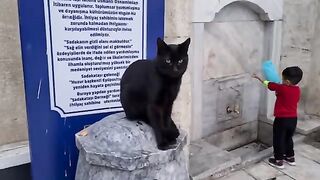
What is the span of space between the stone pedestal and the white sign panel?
405mm

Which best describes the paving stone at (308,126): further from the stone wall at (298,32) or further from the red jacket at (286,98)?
the red jacket at (286,98)

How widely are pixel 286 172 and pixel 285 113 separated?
0.56 m

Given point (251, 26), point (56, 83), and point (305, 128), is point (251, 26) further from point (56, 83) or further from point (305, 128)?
point (56, 83)

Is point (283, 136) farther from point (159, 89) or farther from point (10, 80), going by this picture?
point (10, 80)

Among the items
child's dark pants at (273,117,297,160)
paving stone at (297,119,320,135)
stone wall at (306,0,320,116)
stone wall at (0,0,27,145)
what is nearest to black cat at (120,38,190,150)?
stone wall at (0,0,27,145)

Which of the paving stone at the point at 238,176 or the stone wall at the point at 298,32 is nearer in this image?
the paving stone at the point at 238,176

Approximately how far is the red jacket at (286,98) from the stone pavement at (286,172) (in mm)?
521

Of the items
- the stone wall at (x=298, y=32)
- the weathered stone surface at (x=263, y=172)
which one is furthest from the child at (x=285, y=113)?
the stone wall at (x=298, y=32)

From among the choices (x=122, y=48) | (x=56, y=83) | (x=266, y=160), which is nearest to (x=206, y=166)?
(x=266, y=160)

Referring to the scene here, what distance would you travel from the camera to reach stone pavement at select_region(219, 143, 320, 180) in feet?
9.82

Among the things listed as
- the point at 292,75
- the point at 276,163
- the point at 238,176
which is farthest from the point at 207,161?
the point at 292,75

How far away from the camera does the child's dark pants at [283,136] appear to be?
10.5 ft

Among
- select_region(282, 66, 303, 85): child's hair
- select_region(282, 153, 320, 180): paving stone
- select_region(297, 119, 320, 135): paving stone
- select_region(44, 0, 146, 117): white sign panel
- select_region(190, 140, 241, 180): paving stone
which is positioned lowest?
select_region(282, 153, 320, 180): paving stone

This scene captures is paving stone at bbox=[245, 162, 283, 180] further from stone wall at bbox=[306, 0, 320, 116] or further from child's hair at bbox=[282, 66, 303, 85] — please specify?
stone wall at bbox=[306, 0, 320, 116]
